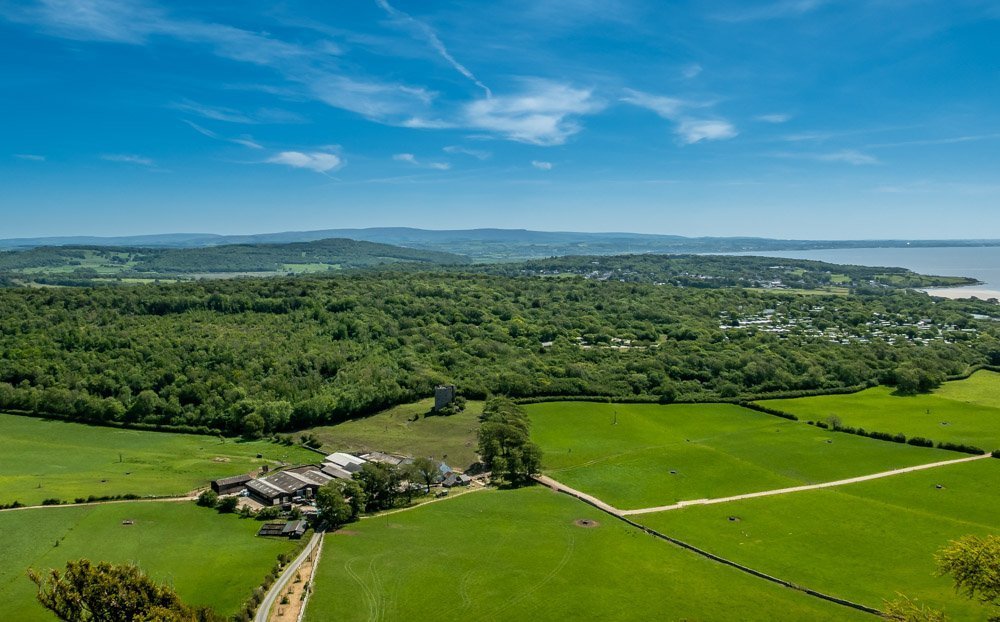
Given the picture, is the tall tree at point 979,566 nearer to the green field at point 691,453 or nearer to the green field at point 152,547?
the green field at point 691,453

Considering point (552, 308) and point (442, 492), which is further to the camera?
point (552, 308)

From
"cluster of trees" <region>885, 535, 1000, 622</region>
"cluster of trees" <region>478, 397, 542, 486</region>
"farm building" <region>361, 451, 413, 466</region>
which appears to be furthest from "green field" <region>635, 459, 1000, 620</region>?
"farm building" <region>361, 451, 413, 466</region>

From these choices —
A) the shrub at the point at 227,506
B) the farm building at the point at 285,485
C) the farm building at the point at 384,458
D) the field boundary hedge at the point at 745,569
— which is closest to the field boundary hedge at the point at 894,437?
the field boundary hedge at the point at 745,569

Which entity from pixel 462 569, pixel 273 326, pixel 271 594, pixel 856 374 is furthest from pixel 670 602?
pixel 273 326

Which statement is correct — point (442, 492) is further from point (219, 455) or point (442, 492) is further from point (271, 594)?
point (219, 455)

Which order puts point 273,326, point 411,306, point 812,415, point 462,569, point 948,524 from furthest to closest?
1. point 411,306
2. point 273,326
3. point 812,415
4. point 948,524
5. point 462,569

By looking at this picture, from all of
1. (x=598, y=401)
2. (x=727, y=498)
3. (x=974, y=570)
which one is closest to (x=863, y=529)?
(x=727, y=498)

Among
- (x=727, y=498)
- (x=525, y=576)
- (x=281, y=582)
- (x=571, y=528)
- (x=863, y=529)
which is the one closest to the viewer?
(x=281, y=582)

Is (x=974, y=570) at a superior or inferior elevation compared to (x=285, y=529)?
superior

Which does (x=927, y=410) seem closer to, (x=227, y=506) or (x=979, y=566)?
(x=979, y=566)
